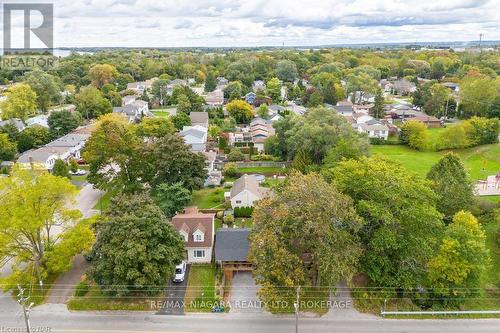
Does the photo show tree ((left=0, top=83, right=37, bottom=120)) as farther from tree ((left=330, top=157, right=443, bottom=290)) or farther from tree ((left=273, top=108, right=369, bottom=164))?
tree ((left=330, top=157, right=443, bottom=290))

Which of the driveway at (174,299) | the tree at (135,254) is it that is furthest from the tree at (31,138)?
the driveway at (174,299)

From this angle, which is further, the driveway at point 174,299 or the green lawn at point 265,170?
the green lawn at point 265,170

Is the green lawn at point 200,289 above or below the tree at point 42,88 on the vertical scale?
below

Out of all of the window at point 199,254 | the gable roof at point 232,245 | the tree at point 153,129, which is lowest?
the window at point 199,254

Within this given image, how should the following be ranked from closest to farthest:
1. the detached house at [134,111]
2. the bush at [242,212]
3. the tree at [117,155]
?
the bush at [242,212] < the tree at [117,155] < the detached house at [134,111]

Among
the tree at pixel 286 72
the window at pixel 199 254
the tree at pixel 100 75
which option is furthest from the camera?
the tree at pixel 286 72

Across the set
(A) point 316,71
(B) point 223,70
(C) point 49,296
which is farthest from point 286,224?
(B) point 223,70

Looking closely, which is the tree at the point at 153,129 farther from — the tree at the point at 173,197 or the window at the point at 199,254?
the window at the point at 199,254
